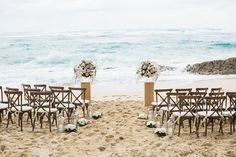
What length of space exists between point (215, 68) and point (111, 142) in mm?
21192

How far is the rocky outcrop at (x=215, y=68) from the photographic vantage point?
29641 mm

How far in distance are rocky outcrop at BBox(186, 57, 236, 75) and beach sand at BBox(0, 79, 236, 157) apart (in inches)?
707

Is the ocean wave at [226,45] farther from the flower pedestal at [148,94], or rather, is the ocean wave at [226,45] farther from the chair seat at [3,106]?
the chair seat at [3,106]

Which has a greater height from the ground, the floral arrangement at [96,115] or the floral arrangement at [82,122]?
the floral arrangement at [96,115]

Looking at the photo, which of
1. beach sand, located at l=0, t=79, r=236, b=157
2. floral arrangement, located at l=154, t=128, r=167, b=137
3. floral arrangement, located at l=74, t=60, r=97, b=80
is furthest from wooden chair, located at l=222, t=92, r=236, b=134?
floral arrangement, located at l=74, t=60, r=97, b=80

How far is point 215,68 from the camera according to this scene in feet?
100.0

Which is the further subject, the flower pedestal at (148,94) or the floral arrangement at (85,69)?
the flower pedestal at (148,94)

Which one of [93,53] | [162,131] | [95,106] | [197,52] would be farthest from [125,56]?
[162,131]

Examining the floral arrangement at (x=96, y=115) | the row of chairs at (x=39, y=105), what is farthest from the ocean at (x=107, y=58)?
the row of chairs at (x=39, y=105)

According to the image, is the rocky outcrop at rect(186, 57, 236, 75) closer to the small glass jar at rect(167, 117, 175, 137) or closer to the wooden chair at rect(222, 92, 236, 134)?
the wooden chair at rect(222, 92, 236, 134)

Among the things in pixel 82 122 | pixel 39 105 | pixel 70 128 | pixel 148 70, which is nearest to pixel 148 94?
pixel 148 70

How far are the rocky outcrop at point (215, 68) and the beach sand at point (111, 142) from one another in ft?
58.9

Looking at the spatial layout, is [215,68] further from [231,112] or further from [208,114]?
[208,114]

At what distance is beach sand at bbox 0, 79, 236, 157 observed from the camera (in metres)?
9.55
